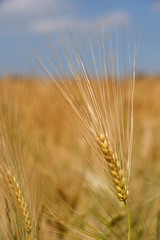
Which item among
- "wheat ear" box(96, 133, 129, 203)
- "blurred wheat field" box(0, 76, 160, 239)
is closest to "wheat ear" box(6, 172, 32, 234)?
"blurred wheat field" box(0, 76, 160, 239)

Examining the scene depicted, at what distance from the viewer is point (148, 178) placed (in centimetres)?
187

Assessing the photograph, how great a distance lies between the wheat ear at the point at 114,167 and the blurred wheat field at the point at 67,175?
7cm

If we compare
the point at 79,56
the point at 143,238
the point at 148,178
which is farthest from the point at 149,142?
the point at 79,56

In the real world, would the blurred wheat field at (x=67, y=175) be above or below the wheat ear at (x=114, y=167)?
below

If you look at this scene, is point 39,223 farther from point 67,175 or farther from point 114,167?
point 67,175

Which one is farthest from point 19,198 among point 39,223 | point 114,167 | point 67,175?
point 67,175

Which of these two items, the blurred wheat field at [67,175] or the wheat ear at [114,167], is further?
the blurred wheat field at [67,175]

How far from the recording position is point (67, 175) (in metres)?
1.92

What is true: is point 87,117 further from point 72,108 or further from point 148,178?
point 148,178

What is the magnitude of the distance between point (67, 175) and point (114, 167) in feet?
4.09

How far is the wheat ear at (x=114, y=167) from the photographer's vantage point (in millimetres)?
Result: 694

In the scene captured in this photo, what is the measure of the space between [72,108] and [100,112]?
0.18ft

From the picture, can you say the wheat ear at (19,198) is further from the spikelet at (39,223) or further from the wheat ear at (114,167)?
the wheat ear at (114,167)

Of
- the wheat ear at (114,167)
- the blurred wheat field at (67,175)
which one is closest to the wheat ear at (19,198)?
the blurred wheat field at (67,175)
